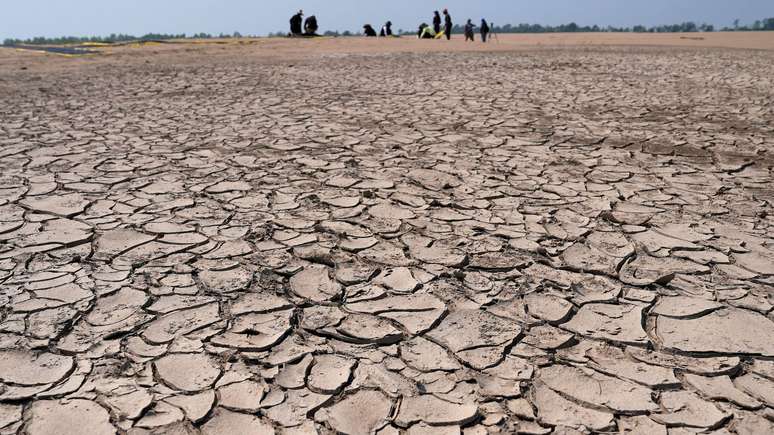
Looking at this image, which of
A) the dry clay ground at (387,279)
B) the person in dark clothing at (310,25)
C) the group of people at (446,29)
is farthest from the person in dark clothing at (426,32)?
the dry clay ground at (387,279)

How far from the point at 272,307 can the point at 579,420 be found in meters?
0.98

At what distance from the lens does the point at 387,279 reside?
2.16 m

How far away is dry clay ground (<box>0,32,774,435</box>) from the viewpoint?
148cm

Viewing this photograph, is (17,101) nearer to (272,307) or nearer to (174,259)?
(174,259)

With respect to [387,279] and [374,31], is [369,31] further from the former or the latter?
[387,279]

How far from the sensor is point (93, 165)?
362 centimetres

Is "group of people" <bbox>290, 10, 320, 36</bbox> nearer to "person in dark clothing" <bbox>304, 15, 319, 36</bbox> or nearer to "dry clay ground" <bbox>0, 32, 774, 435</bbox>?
"person in dark clothing" <bbox>304, 15, 319, 36</bbox>

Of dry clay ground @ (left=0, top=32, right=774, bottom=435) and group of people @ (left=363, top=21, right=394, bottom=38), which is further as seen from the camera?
group of people @ (left=363, top=21, right=394, bottom=38)

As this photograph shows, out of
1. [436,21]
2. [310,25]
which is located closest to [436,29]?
[436,21]

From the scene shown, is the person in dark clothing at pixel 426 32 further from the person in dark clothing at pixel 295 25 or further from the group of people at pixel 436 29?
the person in dark clothing at pixel 295 25

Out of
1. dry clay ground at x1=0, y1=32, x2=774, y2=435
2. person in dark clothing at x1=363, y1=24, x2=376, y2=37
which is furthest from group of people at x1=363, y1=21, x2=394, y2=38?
dry clay ground at x1=0, y1=32, x2=774, y2=435

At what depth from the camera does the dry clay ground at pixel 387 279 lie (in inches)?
58.4

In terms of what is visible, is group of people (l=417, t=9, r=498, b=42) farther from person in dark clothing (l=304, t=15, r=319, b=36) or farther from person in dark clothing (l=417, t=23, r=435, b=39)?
person in dark clothing (l=304, t=15, r=319, b=36)

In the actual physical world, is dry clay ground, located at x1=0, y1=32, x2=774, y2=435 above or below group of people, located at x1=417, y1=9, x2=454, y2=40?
below
